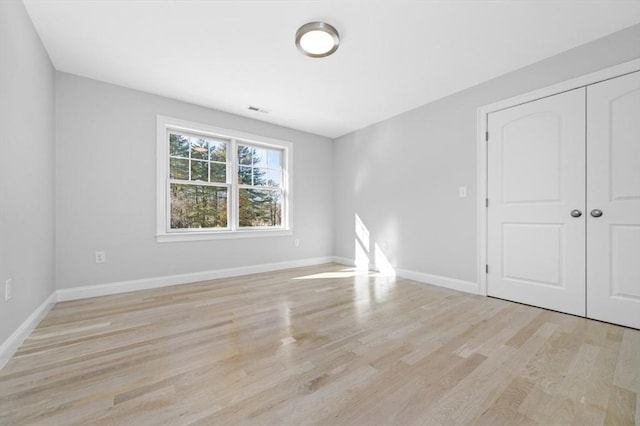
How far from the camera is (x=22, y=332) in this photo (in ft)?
6.19

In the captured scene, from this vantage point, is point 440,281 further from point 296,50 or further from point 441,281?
point 296,50

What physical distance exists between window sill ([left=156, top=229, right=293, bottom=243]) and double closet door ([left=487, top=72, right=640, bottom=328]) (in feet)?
9.76

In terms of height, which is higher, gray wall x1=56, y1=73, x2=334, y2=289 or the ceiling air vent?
the ceiling air vent

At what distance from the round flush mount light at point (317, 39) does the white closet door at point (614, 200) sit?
A: 228cm

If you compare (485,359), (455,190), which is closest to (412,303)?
(485,359)

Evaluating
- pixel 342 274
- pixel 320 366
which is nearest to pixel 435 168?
pixel 342 274

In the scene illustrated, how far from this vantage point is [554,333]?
78.7 inches

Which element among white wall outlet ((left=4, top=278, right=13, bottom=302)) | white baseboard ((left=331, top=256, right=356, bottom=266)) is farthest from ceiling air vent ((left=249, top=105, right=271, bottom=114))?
white wall outlet ((left=4, top=278, right=13, bottom=302))

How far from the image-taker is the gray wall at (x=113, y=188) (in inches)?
110

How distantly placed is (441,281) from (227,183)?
3248 mm

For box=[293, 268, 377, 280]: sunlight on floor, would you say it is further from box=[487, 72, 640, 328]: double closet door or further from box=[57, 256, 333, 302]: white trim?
box=[487, 72, 640, 328]: double closet door

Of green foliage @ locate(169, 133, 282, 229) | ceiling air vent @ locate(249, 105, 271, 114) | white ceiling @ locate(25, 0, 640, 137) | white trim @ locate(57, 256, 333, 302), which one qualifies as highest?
white ceiling @ locate(25, 0, 640, 137)

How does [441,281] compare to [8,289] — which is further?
[441,281]

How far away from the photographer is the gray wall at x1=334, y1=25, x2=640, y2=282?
8.08 ft
